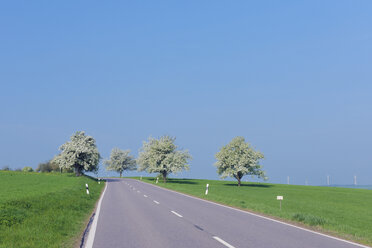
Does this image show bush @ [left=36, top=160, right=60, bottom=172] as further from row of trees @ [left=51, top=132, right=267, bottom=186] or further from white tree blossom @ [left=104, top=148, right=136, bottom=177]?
row of trees @ [left=51, top=132, right=267, bottom=186]

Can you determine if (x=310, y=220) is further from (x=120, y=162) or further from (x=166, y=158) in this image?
(x=120, y=162)

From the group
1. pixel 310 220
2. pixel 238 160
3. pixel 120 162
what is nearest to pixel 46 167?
pixel 120 162

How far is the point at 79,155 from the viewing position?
68812 millimetres

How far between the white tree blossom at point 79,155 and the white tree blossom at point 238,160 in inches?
1053

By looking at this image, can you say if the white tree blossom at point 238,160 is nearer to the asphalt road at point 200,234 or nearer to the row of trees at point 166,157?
the row of trees at point 166,157

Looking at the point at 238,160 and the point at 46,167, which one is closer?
the point at 238,160

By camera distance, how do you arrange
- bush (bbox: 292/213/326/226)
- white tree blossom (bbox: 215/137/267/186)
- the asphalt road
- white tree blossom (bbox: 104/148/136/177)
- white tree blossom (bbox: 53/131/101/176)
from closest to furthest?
the asphalt road
bush (bbox: 292/213/326/226)
white tree blossom (bbox: 215/137/267/186)
white tree blossom (bbox: 53/131/101/176)
white tree blossom (bbox: 104/148/136/177)

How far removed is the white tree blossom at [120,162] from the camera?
10688 centimetres

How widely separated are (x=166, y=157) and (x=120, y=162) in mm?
48514

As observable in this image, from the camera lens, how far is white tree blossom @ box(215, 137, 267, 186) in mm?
57888

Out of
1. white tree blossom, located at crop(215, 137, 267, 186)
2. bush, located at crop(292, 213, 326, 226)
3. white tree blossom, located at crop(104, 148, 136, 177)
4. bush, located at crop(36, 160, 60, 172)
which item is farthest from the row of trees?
bush, located at crop(36, 160, 60, 172)

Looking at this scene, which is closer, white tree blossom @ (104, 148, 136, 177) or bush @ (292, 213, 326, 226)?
bush @ (292, 213, 326, 226)

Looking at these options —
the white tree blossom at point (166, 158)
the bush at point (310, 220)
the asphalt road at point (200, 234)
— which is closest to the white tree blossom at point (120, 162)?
the white tree blossom at point (166, 158)

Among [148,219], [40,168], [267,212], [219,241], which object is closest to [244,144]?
[267,212]
